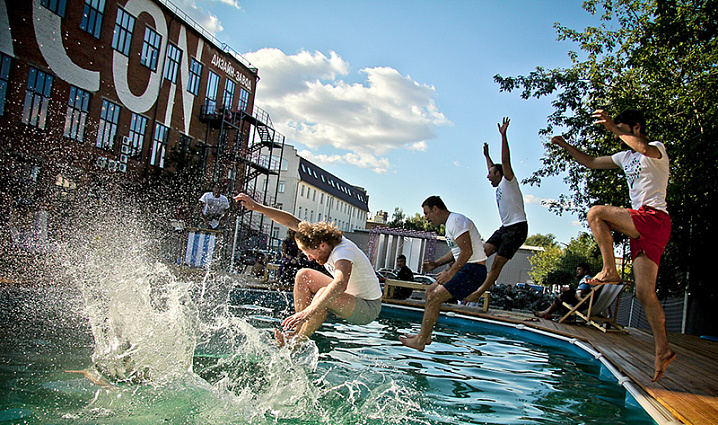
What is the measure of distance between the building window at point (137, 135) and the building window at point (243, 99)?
728 cm

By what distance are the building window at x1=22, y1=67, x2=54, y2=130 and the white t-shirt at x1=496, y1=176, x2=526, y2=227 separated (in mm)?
15752

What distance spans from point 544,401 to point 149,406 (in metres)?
3.16

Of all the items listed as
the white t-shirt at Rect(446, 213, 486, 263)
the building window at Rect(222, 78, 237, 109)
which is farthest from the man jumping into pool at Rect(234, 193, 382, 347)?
the building window at Rect(222, 78, 237, 109)

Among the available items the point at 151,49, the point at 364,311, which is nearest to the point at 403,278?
the point at 364,311

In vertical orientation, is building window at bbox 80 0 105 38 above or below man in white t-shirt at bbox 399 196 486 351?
above

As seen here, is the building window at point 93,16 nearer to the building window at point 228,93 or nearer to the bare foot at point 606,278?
the building window at point 228,93

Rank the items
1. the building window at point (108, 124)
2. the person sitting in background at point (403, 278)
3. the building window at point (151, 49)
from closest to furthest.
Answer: the person sitting in background at point (403, 278) < the building window at point (108, 124) < the building window at point (151, 49)

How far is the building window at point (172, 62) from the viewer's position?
21.6 meters

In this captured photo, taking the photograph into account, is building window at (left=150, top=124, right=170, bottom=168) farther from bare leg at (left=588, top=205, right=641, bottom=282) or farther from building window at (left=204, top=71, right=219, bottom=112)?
bare leg at (left=588, top=205, right=641, bottom=282)

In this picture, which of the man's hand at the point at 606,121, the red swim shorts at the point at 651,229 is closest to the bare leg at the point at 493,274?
the red swim shorts at the point at 651,229

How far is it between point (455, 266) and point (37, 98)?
1619cm

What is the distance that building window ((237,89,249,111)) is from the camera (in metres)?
27.1

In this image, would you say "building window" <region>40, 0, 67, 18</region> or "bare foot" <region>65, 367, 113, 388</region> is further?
"building window" <region>40, 0, 67, 18</region>

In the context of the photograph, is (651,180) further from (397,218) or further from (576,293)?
(397,218)
